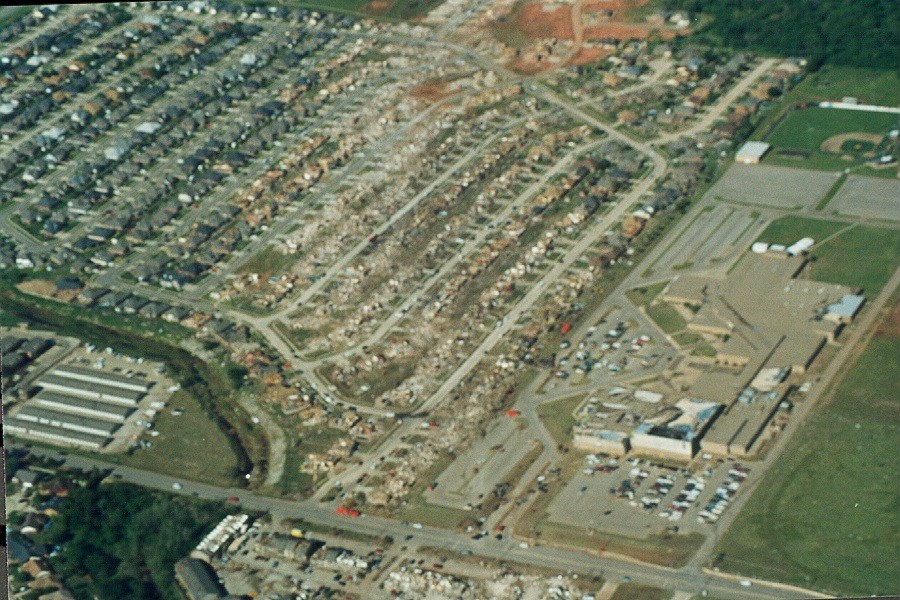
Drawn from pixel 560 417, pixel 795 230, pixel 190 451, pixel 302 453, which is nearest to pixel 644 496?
pixel 560 417

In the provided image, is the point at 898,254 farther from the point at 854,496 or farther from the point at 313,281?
the point at 313,281

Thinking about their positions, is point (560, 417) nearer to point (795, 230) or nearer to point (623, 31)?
point (795, 230)

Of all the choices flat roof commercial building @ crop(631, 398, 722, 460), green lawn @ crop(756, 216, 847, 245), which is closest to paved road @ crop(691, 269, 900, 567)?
flat roof commercial building @ crop(631, 398, 722, 460)

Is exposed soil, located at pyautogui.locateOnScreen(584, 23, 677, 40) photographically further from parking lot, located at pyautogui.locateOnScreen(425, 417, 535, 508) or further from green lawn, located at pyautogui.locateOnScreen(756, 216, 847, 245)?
parking lot, located at pyautogui.locateOnScreen(425, 417, 535, 508)

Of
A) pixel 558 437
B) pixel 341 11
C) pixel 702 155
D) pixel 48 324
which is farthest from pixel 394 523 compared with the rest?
pixel 341 11

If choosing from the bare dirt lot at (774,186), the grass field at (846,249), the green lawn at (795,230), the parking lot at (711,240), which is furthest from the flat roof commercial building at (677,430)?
the bare dirt lot at (774,186)

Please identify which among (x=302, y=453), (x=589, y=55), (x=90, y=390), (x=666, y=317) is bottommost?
(x=666, y=317)
